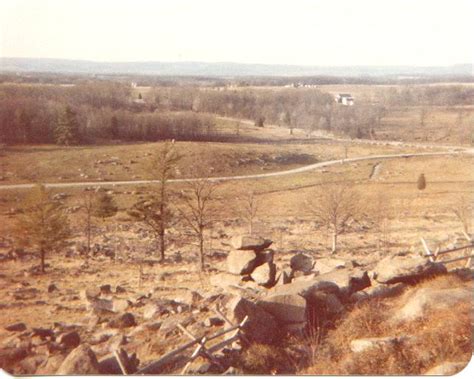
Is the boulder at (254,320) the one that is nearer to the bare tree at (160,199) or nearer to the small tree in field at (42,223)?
the bare tree at (160,199)

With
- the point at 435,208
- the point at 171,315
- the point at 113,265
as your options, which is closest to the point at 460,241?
the point at 435,208

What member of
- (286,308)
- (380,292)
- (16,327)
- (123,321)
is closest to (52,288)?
(16,327)

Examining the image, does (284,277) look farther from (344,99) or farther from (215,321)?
(344,99)

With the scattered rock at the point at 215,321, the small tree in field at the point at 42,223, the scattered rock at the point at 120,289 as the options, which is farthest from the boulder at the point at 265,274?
the small tree in field at the point at 42,223

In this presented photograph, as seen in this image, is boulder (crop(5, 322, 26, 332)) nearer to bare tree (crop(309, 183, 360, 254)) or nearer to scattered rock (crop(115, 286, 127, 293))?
scattered rock (crop(115, 286, 127, 293))

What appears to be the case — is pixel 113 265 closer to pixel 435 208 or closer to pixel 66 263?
pixel 66 263

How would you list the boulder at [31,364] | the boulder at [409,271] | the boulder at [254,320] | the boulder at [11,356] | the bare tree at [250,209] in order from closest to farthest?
the boulder at [31,364]
the boulder at [11,356]
the boulder at [254,320]
the boulder at [409,271]
the bare tree at [250,209]
